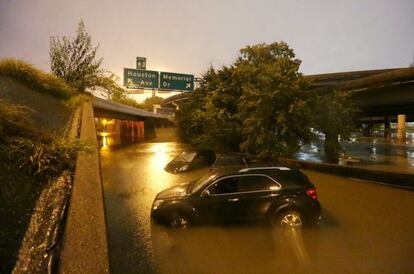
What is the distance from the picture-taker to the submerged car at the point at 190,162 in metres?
18.4

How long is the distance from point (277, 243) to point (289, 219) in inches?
40.1

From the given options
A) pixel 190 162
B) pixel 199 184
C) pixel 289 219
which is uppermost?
pixel 199 184

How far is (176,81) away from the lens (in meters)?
39.1

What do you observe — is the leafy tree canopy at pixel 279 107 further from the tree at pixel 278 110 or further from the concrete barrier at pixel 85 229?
the concrete barrier at pixel 85 229

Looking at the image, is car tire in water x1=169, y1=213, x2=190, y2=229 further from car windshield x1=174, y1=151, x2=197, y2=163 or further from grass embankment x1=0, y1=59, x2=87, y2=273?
car windshield x1=174, y1=151, x2=197, y2=163

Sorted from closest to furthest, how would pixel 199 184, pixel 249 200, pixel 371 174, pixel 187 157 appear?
1. pixel 249 200
2. pixel 199 184
3. pixel 371 174
4. pixel 187 157

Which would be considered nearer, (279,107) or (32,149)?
(32,149)

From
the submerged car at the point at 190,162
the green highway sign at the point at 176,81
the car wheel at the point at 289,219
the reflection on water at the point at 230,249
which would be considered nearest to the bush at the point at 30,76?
the submerged car at the point at 190,162

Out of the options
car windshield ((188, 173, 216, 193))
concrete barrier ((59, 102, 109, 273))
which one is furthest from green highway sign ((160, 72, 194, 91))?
concrete barrier ((59, 102, 109, 273))

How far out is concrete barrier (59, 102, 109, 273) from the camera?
355cm

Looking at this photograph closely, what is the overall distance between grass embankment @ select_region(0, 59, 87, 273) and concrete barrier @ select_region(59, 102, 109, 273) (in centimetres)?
55

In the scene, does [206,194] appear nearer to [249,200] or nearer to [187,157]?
[249,200]

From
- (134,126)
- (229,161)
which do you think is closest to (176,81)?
(134,126)

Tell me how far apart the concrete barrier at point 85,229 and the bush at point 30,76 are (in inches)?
411
